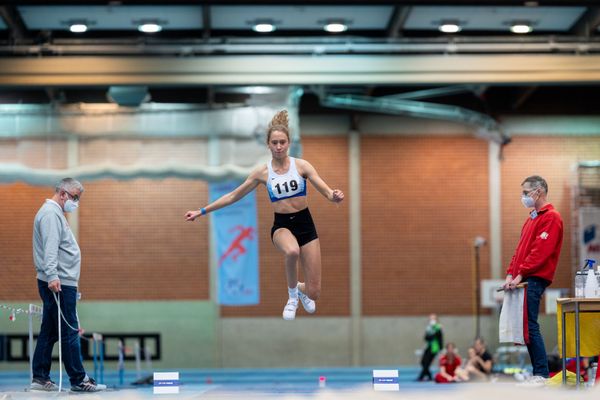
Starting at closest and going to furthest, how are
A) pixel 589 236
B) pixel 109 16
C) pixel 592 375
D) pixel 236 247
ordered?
pixel 592 375, pixel 109 16, pixel 236 247, pixel 589 236

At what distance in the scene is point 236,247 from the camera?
18.9 m

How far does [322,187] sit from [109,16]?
9.54 meters

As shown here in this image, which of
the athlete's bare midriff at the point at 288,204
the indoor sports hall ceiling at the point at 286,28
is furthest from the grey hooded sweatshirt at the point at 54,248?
the indoor sports hall ceiling at the point at 286,28

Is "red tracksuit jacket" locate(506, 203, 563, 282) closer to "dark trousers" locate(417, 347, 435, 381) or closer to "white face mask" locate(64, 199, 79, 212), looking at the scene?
"white face mask" locate(64, 199, 79, 212)

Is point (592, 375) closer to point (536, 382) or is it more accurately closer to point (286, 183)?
point (536, 382)

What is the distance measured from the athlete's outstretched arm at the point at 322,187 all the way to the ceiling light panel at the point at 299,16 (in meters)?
8.21

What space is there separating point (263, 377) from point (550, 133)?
9145 millimetres

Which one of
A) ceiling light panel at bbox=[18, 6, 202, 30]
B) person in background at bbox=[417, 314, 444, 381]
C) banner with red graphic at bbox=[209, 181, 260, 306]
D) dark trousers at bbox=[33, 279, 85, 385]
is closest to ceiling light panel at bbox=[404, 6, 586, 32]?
ceiling light panel at bbox=[18, 6, 202, 30]

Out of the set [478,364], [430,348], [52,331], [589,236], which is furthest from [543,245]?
[589,236]

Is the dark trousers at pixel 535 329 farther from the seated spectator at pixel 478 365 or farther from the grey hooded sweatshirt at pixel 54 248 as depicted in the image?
the seated spectator at pixel 478 365

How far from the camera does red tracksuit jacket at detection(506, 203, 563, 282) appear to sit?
880cm

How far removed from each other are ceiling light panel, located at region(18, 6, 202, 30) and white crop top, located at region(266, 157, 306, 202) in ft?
27.9

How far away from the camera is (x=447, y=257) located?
23.4 meters

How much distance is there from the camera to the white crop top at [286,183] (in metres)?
8.77
